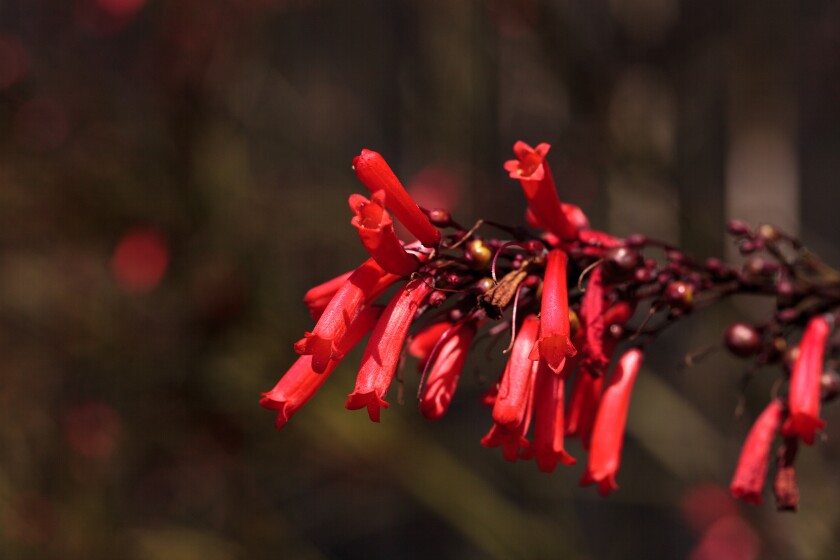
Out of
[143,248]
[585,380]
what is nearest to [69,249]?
[143,248]

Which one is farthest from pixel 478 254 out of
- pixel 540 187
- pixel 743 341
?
pixel 743 341

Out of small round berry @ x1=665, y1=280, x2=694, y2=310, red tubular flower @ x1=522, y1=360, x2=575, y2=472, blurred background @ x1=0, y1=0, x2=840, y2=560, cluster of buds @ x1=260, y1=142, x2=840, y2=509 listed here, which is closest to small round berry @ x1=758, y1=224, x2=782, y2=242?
cluster of buds @ x1=260, y1=142, x2=840, y2=509

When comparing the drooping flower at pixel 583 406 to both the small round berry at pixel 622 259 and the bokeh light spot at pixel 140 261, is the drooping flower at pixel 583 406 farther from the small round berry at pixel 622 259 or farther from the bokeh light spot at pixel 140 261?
the bokeh light spot at pixel 140 261

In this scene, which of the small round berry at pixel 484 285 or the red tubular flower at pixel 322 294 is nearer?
the small round berry at pixel 484 285

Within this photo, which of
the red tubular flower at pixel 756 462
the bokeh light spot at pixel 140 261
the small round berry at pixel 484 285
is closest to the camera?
the small round berry at pixel 484 285

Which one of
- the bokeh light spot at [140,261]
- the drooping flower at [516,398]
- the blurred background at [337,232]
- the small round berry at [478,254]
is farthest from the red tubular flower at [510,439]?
the bokeh light spot at [140,261]

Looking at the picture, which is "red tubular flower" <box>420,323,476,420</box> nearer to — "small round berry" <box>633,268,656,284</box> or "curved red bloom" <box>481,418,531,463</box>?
"curved red bloom" <box>481,418,531,463</box>

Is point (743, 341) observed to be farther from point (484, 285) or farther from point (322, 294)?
point (322, 294)
